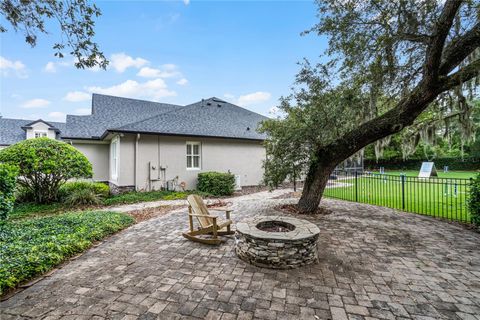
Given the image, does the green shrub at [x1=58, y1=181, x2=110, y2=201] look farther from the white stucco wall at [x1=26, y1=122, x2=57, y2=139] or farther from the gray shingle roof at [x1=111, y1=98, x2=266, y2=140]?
the white stucco wall at [x1=26, y1=122, x2=57, y2=139]

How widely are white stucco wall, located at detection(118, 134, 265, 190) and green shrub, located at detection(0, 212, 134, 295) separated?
14.1 ft

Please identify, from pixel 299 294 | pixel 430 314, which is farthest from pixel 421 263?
pixel 299 294

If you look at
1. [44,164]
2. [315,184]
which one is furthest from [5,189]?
[315,184]

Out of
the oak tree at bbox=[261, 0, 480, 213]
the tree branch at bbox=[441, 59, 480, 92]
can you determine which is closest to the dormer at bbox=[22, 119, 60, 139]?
the oak tree at bbox=[261, 0, 480, 213]

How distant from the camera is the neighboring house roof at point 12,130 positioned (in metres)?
19.1

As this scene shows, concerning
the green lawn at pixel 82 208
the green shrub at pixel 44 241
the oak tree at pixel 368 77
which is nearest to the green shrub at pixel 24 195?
the green lawn at pixel 82 208

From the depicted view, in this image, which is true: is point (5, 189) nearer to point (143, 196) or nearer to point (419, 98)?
point (143, 196)

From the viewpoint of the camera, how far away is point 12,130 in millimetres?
20516

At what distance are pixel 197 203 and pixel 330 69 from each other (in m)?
5.07

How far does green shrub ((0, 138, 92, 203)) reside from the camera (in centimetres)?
768

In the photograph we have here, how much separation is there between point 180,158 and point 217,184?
2382mm

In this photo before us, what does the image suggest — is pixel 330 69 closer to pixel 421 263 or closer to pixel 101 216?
pixel 421 263

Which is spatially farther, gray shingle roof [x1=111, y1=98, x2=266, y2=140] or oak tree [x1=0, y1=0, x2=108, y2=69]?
gray shingle roof [x1=111, y1=98, x2=266, y2=140]

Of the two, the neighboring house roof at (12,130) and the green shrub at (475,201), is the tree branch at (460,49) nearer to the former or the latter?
the green shrub at (475,201)
